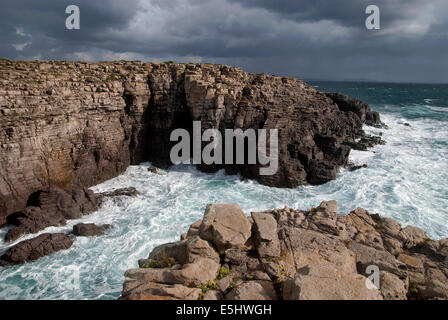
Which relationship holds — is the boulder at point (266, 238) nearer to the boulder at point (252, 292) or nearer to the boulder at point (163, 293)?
the boulder at point (252, 292)

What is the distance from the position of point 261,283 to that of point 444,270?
7446 millimetres

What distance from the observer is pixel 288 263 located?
884 centimetres

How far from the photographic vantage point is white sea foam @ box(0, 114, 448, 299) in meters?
14.2

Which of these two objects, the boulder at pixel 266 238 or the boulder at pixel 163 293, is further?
the boulder at pixel 266 238

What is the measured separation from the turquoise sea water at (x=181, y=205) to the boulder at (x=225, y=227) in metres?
7.34

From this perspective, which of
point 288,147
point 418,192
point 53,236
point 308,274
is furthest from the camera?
point 288,147

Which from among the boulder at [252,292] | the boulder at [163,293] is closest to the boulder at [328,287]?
the boulder at [252,292]

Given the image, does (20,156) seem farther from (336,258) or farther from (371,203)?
(371,203)

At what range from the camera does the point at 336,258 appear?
29.8ft

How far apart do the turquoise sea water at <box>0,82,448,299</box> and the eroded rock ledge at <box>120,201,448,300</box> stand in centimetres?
718

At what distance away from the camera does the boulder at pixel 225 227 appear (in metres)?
8.86

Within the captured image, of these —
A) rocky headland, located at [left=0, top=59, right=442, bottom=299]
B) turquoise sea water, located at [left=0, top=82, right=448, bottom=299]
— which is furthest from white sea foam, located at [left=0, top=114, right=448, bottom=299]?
rocky headland, located at [left=0, top=59, right=442, bottom=299]

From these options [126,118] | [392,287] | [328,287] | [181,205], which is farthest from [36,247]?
[392,287]
